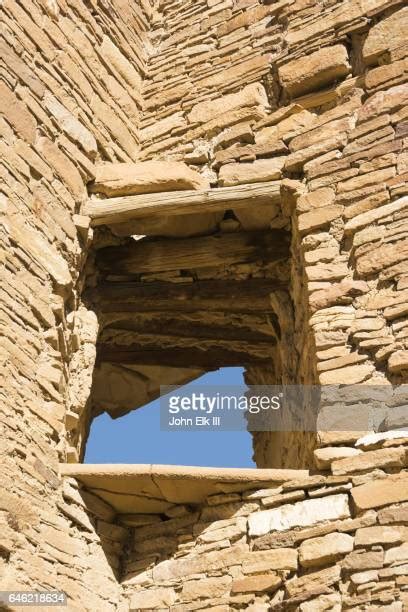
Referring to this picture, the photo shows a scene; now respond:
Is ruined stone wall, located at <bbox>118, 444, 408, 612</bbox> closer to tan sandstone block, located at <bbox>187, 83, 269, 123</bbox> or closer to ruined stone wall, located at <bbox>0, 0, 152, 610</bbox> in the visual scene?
ruined stone wall, located at <bbox>0, 0, 152, 610</bbox>

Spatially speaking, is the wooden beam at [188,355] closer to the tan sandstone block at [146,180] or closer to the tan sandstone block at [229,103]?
the tan sandstone block at [146,180]

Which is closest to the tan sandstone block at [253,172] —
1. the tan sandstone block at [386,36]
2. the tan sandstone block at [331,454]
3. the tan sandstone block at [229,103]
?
the tan sandstone block at [229,103]

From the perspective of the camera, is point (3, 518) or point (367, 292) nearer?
point (3, 518)

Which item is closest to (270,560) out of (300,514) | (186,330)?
(300,514)

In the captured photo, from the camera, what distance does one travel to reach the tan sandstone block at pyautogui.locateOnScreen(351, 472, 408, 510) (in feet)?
14.1

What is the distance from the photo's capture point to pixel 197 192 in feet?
19.0

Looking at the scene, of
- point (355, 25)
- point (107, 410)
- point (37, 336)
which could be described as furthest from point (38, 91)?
point (107, 410)

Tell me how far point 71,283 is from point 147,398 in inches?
108

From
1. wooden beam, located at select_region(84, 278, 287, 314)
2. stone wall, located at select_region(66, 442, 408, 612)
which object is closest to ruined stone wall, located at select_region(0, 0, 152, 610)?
stone wall, located at select_region(66, 442, 408, 612)

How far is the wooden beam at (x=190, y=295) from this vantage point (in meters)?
6.23

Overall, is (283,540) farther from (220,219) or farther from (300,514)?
(220,219)

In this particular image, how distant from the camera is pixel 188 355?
7.15 metres

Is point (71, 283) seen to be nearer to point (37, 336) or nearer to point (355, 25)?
point (37, 336)

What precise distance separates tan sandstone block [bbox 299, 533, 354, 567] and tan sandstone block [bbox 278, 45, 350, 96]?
2916 mm
